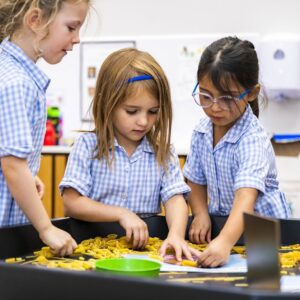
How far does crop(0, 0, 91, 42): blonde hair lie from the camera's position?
50.5 inches

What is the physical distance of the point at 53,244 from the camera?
3.73 ft

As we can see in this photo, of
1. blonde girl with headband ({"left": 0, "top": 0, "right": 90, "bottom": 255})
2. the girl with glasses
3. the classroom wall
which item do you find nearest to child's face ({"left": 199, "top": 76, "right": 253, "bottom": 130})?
the girl with glasses

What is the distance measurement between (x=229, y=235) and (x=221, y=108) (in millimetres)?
342

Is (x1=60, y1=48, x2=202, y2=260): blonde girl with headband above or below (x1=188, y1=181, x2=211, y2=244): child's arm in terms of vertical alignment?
above

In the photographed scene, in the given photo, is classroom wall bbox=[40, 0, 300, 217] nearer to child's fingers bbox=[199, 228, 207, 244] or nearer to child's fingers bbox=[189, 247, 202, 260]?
child's fingers bbox=[199, 228, 207, 244]

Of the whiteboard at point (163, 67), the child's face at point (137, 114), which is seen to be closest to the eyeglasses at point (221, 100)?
the child's face at point (137, 114)

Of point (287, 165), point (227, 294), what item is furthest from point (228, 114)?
point (287, 165)

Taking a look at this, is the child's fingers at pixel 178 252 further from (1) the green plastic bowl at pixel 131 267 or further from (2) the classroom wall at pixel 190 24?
(2) the classroom wall at pixel 190 24

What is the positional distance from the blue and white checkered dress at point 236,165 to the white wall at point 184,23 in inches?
71.3

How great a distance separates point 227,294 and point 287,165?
8.26 feet

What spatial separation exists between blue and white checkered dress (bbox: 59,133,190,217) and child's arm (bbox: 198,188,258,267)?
0.66ft

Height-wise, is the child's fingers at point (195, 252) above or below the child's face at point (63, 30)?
below

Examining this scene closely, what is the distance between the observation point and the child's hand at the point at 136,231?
1294 mm

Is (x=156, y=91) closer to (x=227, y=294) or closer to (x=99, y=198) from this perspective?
(x=99, y=198)
